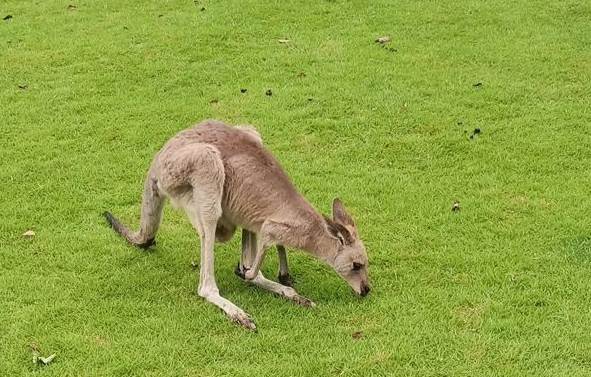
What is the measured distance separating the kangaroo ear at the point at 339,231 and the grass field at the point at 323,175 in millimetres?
421

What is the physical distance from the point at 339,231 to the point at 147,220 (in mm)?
1432

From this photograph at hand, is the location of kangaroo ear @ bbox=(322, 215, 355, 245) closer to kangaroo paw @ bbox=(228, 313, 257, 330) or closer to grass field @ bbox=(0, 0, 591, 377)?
grass field @ bbox=(0, 0, 591, 377)

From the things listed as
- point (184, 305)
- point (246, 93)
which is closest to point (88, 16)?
point (246, 93)

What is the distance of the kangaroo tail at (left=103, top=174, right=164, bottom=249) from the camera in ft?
17.9

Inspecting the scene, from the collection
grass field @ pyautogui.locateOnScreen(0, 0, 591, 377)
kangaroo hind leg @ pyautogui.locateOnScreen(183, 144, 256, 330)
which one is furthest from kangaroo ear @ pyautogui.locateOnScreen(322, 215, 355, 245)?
kangaroo hind leg @ pyautogui.locateOnScreen(183, 144, 256, 330)

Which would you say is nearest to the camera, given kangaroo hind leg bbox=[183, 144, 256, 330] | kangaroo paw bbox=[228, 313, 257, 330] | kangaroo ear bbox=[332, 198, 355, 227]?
kangaroo paw bbox=[228, 313, 257, 330]

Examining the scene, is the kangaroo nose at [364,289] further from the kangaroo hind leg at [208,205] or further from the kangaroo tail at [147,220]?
the kangaroo tail at [147,220]

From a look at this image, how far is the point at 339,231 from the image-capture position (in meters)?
5.07

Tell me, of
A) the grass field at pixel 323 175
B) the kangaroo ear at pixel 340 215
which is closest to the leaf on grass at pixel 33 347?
the grass field at pixel 323 175

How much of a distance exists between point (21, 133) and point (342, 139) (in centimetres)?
315

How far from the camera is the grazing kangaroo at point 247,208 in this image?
5066mm

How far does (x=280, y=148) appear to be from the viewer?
7430 mm

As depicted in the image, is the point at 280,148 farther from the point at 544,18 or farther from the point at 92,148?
the point at 544,18

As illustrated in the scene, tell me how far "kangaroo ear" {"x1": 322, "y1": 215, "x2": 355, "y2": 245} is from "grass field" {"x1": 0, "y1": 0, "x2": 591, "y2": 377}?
42 centimetres
